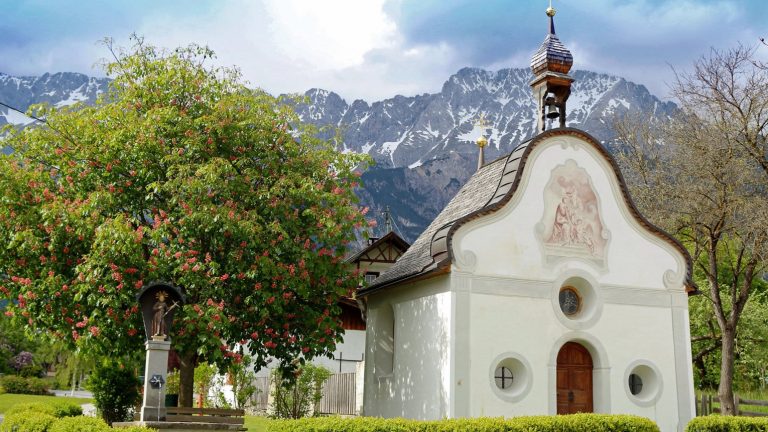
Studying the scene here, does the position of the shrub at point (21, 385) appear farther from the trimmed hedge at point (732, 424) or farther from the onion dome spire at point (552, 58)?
the trimmed hedge at point (732, 424)

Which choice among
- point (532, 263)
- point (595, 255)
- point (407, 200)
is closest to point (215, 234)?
point (532, 263)

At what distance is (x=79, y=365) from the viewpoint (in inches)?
1647

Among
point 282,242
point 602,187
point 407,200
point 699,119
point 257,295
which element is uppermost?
point 407,200

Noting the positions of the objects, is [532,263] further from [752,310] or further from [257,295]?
[752,310]

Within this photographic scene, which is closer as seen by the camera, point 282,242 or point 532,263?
point 282,242

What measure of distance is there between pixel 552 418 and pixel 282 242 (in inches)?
272

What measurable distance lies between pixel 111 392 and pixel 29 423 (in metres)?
8.30

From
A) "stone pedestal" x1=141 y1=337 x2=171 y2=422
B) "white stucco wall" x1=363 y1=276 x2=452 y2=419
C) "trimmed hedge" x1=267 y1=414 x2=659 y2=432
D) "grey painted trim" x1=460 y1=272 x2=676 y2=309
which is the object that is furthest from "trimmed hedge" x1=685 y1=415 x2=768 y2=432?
"stone pedestal" x1=141 y1=337 x2=171 y2=422

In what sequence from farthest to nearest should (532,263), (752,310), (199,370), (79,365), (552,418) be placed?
(79,365), (752,310), (199,370), (532,263), (552,418)

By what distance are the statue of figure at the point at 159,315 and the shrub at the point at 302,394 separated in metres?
10.3

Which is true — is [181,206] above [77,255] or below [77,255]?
above

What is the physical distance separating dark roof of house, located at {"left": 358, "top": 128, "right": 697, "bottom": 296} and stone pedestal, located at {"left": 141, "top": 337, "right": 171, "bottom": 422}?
6.11 metres

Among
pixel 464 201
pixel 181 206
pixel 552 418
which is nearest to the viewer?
pixel 552 418

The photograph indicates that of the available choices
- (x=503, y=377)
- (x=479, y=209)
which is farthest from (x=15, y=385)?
(x=479, y=209)
